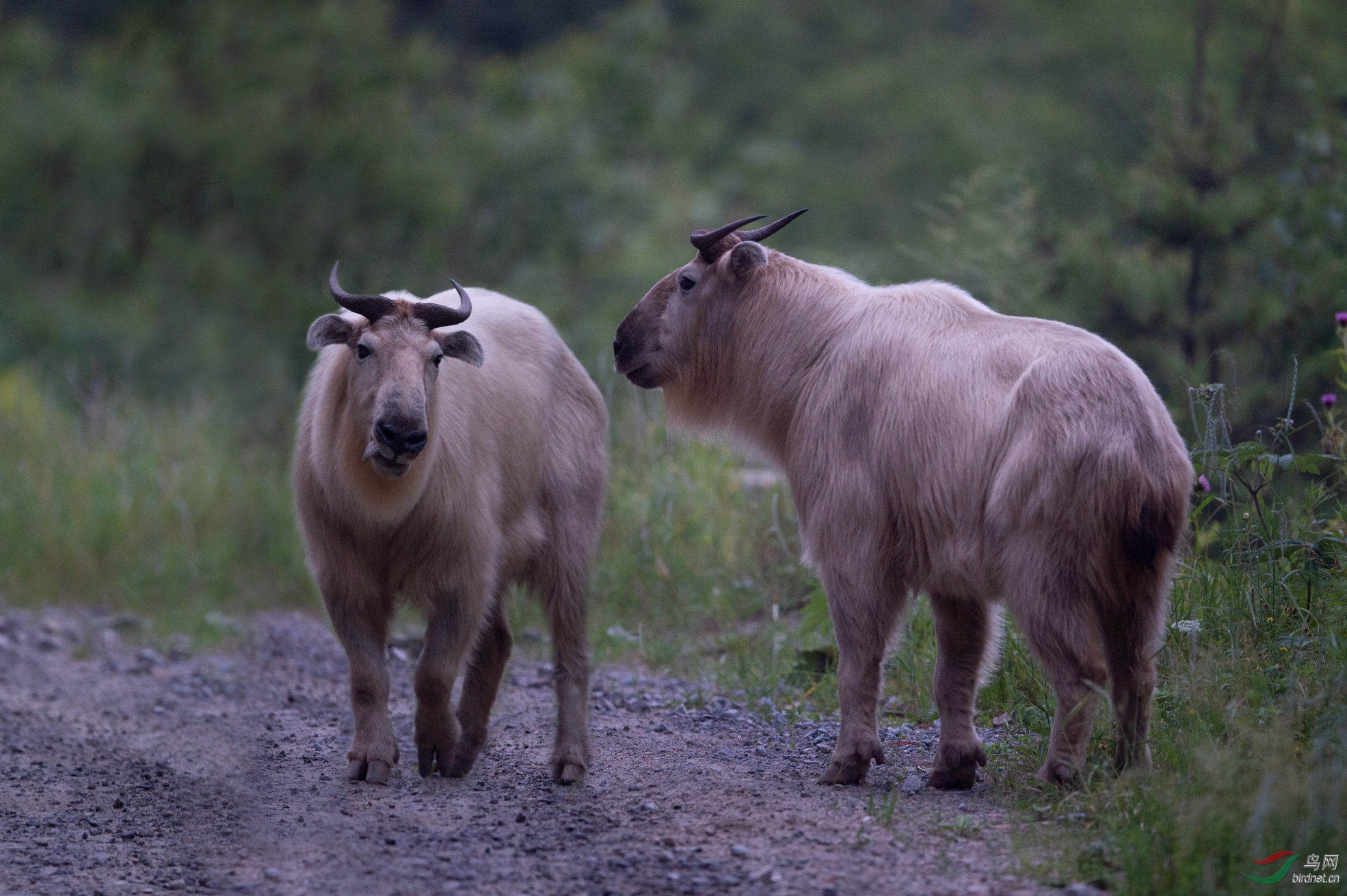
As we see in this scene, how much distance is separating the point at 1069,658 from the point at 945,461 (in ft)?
2.36

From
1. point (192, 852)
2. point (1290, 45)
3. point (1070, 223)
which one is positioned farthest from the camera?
point (1290, 45)

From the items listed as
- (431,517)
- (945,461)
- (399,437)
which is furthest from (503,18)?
(945,461)

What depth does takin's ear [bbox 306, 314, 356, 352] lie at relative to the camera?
462 centimetres

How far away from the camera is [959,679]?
4.45 metres

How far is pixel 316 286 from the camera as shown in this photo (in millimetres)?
14906

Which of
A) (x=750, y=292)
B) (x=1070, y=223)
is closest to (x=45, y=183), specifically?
(x=1070, y=223)

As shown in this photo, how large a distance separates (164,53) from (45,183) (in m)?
3.01

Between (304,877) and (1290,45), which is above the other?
(1290,45)

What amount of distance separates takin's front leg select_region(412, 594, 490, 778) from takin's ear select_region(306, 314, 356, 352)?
993 millimetres

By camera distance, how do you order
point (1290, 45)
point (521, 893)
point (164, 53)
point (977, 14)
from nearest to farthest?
1. point (521, 893)
2. point (1290, 45)
3. point (164, 53)
4. point (977, 14)

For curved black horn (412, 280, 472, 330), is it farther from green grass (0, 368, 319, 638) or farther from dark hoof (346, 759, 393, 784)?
green grass (0, 368, 319, 638)

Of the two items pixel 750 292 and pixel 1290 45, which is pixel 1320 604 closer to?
pixel 750 292

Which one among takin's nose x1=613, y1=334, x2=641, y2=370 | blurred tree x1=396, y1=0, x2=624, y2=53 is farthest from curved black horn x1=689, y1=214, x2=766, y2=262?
blurred tree x1=396, y1=0, x2=624, y2=53

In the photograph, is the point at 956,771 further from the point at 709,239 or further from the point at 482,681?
the point at 709,239
